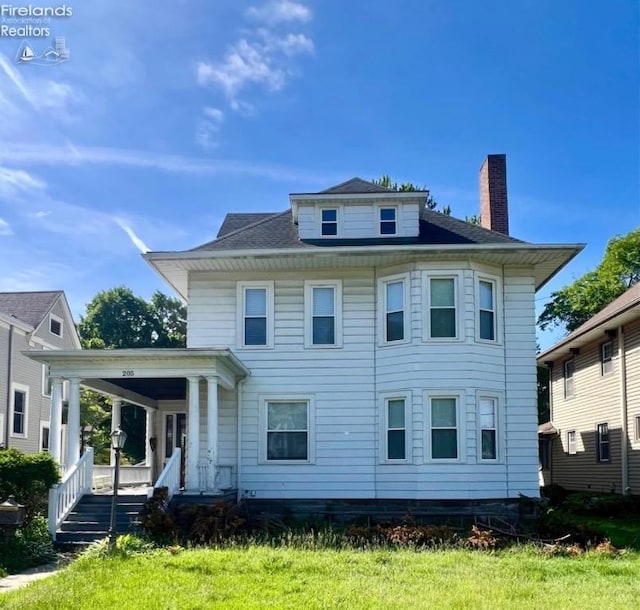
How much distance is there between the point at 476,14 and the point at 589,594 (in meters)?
9.90

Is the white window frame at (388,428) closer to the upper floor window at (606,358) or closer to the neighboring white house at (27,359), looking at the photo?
the upper floor window at (606,358)

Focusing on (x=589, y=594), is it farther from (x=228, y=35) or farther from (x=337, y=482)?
(x=228, y=35)

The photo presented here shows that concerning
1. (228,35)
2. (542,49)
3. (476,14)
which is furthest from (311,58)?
(542,49)

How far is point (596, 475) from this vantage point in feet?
76.1

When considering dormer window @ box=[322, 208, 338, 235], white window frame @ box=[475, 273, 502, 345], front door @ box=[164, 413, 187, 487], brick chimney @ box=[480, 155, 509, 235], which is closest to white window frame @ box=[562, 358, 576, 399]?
brick chimney @ box=[480, 155, 509, 235]

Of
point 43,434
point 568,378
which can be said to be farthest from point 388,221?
point 43,434

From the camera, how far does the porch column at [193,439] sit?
14.4 m

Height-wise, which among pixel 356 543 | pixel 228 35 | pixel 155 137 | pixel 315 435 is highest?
pixel 228 35

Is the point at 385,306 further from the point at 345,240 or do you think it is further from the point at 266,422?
the point at 266,422

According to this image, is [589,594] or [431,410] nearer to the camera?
[589,594]

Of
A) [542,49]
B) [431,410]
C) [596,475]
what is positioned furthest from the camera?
[596,475]

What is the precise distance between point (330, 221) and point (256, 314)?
2.83 m

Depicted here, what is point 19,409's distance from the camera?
27375 mm

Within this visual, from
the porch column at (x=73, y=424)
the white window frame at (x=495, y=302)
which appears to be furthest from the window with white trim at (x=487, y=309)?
the porch column at (x=73, y=424)
